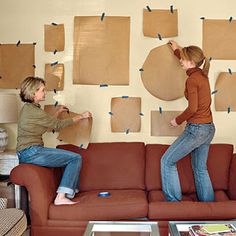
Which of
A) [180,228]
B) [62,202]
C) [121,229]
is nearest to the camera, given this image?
[180,228]

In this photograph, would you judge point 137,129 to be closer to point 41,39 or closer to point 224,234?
point 41,39

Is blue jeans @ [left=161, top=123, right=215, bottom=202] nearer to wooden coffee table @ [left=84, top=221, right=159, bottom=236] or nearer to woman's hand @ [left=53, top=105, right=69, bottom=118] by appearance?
wooden coffee table @ [left=84, top=221, right=159, bottom=236]

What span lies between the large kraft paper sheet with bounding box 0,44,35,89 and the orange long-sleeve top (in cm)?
157

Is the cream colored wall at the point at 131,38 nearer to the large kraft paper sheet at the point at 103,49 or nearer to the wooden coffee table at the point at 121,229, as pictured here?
the large kraft paper sheet at the point at 103,49

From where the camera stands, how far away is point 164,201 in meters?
2.68

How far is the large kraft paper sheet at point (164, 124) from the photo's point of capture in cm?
337

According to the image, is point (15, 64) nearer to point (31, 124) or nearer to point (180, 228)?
point (31, 124)

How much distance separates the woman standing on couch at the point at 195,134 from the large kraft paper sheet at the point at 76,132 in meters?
0.81

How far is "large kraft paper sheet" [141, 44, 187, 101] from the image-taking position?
3340mm

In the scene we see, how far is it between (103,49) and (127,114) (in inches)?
26.4

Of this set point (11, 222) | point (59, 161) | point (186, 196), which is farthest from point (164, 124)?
point (11, 222)

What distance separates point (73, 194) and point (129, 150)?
0.67 m

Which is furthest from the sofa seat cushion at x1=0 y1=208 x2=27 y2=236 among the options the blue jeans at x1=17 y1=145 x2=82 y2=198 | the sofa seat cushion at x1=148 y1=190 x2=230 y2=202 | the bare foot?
the sofa seat cushion at x1=148 y1=190 x2=230 y2=202

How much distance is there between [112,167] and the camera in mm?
3111
